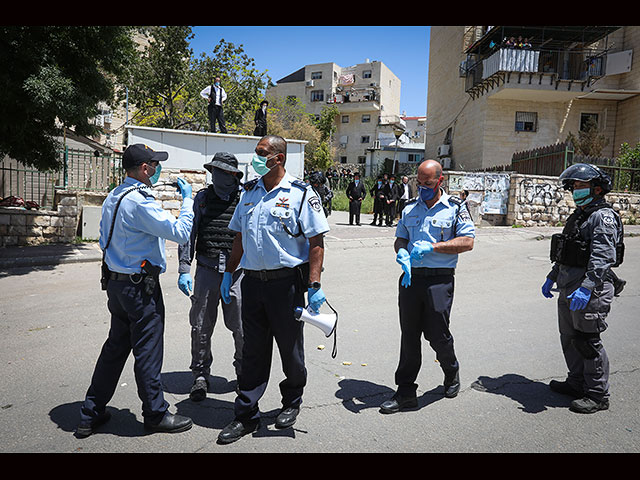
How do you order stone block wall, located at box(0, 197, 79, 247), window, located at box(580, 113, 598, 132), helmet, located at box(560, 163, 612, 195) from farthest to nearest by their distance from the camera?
window, located at box(580, 113, 598, 132), stone block wall, located at box(0, 197, 79, 247), helmet, located at box(560, 163, 612, 195)

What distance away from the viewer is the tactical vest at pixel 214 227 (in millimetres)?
4004

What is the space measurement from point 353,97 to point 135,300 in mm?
→ 59039

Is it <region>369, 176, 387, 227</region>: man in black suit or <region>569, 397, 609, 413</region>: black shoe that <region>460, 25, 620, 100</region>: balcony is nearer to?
<region>369, 176, 387, 227</region>: man in black suit

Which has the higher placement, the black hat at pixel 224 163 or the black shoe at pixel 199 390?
the black hat at pixel 224 163

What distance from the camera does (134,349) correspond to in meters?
3.26

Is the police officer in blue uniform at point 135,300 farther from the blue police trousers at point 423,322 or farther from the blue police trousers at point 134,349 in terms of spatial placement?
the blue police trousers at point 423,322

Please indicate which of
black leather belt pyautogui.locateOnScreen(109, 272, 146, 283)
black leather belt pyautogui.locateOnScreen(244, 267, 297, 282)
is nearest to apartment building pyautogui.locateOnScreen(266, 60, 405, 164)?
black leather belt pyautogui.locateOnScreen(244, 267, 297, 282)

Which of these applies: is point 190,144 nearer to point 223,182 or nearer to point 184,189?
point 223,182

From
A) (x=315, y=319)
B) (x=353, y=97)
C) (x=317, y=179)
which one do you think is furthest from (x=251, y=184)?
(x=353, y=97)

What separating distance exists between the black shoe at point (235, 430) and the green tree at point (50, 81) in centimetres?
803

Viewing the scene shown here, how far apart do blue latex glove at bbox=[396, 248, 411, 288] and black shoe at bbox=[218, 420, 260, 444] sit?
61.3 inches

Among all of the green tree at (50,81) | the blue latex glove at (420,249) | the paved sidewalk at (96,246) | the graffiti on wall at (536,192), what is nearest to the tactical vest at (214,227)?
the blue latex glove at (420,249)

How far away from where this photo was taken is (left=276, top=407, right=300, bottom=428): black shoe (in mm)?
3336

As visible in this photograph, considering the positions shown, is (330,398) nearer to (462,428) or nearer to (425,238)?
(462,428)
